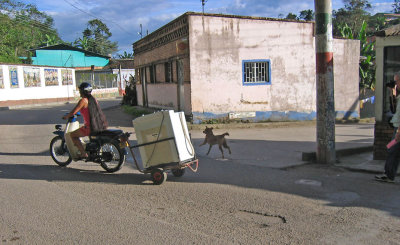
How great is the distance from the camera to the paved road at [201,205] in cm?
431

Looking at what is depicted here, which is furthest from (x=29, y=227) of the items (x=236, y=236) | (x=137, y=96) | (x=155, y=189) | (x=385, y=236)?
(x=137, y=96)

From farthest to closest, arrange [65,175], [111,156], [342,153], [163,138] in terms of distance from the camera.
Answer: [342,153], [111,156], [65,175], [163,138]

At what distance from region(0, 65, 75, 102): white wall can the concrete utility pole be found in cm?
3029

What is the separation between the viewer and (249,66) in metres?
15.7

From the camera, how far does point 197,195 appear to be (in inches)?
231

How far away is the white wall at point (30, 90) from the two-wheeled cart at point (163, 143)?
1163 inches

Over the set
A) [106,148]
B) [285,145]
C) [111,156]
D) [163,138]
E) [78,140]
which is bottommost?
[285,145]

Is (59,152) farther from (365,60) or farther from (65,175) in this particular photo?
(365,60)

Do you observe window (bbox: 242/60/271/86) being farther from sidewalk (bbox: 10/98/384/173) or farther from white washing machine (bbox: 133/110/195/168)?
white washing machine (bbox: 133/110/195/168)

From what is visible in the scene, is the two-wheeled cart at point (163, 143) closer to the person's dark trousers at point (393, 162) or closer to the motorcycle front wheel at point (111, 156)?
the motorcycle front wheel at point (111, 156)

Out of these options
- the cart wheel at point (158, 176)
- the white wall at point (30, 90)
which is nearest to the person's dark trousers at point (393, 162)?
the cart wheel at point (158, 176)

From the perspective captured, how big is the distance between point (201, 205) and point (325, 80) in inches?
169

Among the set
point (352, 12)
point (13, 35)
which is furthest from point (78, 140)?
point (352, 12)

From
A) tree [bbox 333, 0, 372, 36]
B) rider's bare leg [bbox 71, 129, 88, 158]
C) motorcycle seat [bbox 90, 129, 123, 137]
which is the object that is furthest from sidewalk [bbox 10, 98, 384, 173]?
tree [bbox 333, 0, 372, 36]
